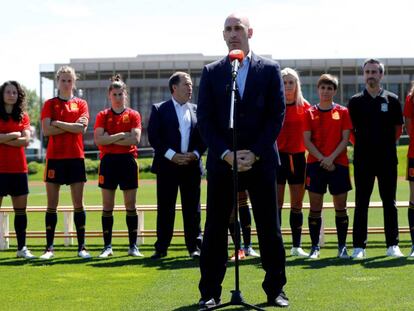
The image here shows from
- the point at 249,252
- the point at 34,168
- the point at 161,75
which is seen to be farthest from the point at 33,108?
the point at 249,252

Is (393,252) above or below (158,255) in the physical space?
above

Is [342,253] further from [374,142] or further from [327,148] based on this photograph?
[374,142]

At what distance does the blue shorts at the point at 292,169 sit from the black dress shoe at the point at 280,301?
294cm

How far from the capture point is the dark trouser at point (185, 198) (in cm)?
930

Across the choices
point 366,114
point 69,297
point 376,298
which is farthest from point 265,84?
point 366,114

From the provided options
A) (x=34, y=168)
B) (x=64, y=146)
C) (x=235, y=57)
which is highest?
(x=235, y=57)

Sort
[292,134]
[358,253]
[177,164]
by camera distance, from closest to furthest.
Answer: [358,253] → [292,134] → [177,164]

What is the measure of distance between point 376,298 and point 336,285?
69 centimetres

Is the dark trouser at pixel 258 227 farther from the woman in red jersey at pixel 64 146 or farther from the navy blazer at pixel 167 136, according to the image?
the woman in red jersey at pixel 64 146

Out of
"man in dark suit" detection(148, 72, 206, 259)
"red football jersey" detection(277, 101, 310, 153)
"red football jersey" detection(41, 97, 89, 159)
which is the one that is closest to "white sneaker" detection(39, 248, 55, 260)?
"red football jersey" detection(41, 97, 89, 159)

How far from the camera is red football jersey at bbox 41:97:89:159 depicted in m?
9.12

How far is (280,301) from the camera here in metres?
6.02

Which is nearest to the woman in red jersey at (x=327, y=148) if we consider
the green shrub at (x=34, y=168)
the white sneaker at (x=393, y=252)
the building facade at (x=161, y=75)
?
the white sneaker at (x=393, y=252)

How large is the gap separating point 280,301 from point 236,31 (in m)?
2.13
